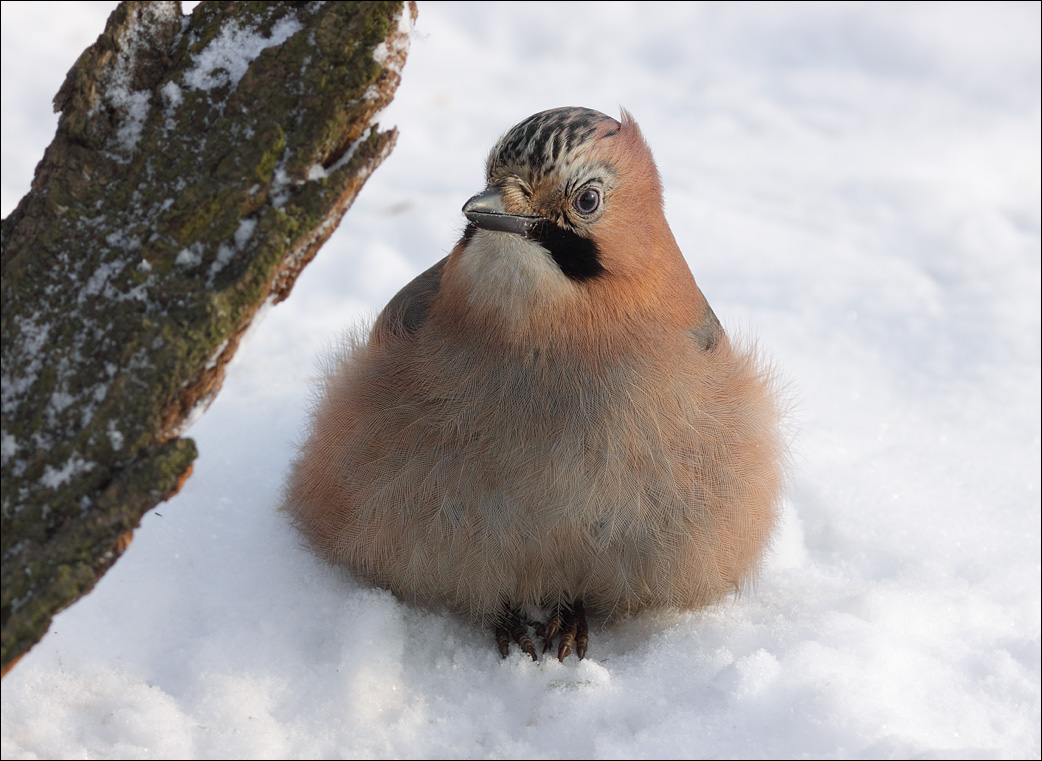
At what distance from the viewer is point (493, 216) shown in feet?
8.03

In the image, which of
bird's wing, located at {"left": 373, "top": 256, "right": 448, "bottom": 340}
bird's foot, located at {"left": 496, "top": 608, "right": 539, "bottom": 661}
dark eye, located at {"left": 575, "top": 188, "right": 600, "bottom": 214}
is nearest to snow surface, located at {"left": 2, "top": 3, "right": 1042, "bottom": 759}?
bird's foot, located at {"left": 496, "top": 608, "right": 539, "bottom": 661}

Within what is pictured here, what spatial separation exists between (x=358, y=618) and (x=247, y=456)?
126cm

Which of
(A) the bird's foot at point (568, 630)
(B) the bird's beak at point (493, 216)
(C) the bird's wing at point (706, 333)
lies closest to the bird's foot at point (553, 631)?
(A) the bird's foot at point (568, 630)

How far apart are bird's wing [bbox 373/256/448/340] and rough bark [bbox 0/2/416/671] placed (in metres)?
0.83

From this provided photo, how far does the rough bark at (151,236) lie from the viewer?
1771 millimetres

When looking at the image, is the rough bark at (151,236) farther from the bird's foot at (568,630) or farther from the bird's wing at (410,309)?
the bird's foot at (568,630)

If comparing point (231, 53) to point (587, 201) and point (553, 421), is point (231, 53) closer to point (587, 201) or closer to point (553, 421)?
point (587, 201)

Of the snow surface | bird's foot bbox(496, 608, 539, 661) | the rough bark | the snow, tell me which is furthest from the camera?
bird's foot bbox(496, 608, 539, 661)

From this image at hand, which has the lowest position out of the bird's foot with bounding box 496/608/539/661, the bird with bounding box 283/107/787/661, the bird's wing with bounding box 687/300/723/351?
the bird's foot with bounding box 496/608/539/661

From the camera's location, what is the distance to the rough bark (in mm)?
1771

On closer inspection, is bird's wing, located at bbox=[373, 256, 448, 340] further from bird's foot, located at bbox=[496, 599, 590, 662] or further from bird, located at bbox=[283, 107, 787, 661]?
bird's foot, located at bbox=[496, 599, 590, 662]

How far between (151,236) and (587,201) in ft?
3.70

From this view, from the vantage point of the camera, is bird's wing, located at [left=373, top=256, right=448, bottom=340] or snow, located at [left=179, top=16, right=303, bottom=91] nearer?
snow, located at [left=179, top=16, right=303, bottom=91]

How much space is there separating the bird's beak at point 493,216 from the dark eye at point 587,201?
0.13 metres
